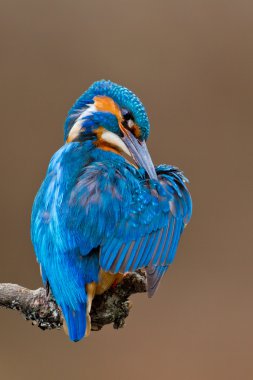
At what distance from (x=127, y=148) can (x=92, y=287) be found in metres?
0.30

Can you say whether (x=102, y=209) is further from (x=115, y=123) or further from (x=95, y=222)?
(x=115, y=123)

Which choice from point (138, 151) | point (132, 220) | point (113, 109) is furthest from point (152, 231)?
point (113, 109)

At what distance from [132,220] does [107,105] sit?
255mm

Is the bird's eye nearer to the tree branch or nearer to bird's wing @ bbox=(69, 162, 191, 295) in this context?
bird's wing @ bbox=(69, 162, 191, 295)

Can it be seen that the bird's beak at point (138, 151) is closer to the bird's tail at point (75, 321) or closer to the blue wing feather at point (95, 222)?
the blue wing feather at point (95, 222)

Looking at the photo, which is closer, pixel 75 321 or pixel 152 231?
pixel 75 321

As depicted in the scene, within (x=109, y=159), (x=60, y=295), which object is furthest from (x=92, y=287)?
(x=109, y=159)

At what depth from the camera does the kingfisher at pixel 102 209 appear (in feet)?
4.31

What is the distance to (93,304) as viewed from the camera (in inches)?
56.8

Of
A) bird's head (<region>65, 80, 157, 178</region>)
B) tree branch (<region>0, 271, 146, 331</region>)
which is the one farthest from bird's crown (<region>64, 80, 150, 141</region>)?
tree branch (<region>0, 271, 146, 331</region>)

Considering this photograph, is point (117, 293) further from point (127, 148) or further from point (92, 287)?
point (127, 148)

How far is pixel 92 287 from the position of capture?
4.36 feet

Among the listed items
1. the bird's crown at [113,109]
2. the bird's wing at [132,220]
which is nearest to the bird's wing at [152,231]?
the bird's wing at [132,220]

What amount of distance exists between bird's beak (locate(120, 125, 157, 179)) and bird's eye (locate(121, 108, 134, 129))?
1 centimetres
